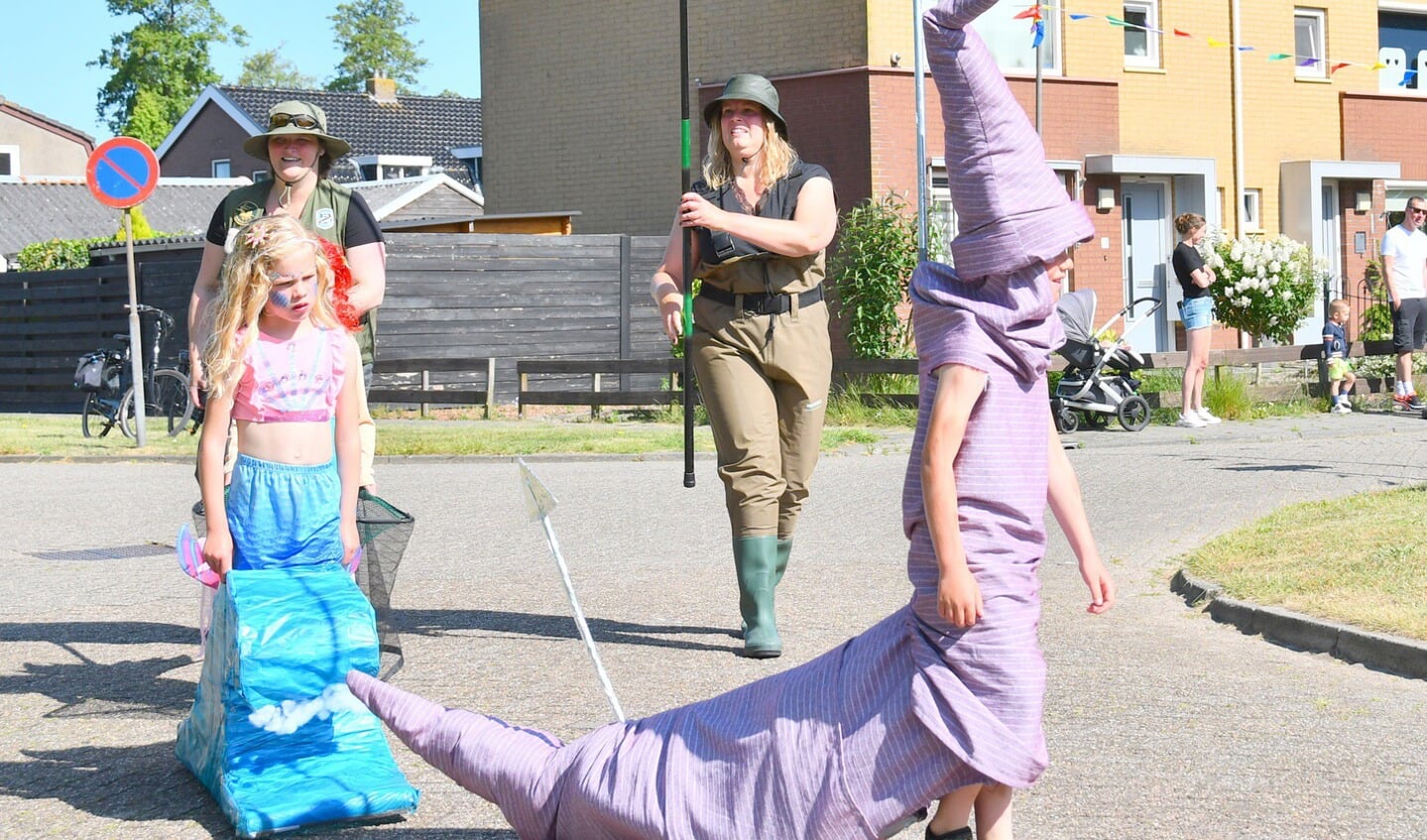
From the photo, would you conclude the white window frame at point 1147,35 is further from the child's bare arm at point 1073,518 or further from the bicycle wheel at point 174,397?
the child's bare arm at point 1073,518

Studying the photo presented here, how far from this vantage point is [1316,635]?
6742mm

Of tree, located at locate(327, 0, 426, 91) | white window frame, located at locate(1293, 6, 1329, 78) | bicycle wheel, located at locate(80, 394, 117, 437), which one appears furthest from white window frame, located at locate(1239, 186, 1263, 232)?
tree, located at locate(327, 0, 426, 91)

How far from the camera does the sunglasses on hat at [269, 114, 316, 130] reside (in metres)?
6.01

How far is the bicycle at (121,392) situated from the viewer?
1841 centimetres

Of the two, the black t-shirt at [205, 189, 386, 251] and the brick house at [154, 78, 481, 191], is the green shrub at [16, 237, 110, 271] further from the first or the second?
the black t-shirt at [205, 189, 386, 251]

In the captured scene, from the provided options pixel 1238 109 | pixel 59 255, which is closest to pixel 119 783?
pixel 1238 109

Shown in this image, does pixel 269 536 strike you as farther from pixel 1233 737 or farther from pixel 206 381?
pixel 1233 737

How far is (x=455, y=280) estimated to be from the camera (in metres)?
23.5

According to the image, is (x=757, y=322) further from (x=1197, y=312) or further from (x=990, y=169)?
(x=1197, y=312)

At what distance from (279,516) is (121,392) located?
618 inches

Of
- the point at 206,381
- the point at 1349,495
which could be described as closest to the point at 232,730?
the point at 206,381

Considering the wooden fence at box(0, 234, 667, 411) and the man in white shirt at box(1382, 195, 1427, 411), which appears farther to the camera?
the wooden fence at box(0, 234, 667, 411)

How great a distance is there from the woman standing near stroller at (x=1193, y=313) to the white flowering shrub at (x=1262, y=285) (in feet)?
6.33

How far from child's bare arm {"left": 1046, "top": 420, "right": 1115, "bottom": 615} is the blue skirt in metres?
2.19
